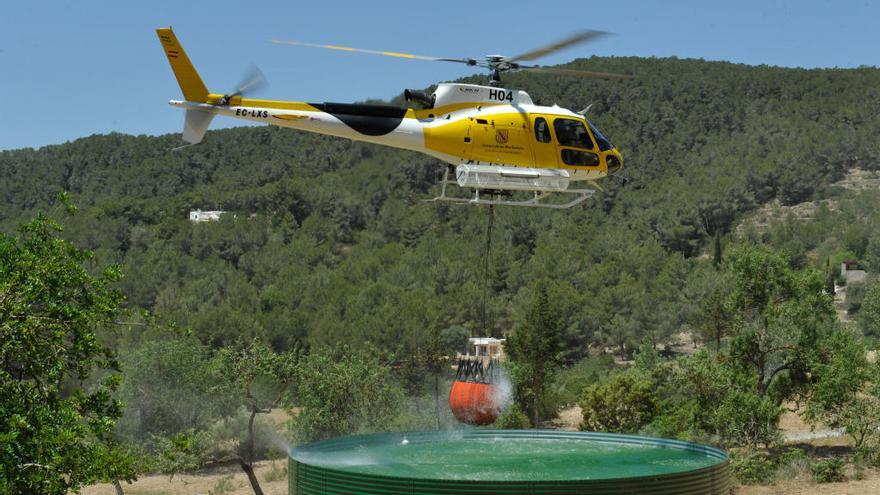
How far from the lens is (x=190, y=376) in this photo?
41.9 m

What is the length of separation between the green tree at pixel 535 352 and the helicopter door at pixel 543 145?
66.9ft

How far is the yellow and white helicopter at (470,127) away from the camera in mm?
19297

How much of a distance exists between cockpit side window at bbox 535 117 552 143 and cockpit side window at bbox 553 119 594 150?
0.58 ft

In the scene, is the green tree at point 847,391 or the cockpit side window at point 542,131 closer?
the cockpit side window at point 542,131

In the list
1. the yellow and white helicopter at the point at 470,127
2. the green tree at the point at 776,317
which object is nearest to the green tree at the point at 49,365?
the yellow and white helicopter at the point at 470,127

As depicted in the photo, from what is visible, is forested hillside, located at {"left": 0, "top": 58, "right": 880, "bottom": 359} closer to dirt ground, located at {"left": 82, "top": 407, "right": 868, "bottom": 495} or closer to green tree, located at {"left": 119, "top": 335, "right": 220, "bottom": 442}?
green tree, located at {"left": 119, "top": 335, "right": 220, "bottom": 442}

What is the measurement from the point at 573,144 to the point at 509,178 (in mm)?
1577

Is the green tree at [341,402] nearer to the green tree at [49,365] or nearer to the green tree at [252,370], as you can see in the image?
the green tree at [252,370]

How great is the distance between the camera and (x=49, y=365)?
12922 mm

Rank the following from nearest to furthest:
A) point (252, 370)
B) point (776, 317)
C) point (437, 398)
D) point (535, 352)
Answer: point (776, 317)
point (252, 370)
point (535, 352)
point (437, 398)

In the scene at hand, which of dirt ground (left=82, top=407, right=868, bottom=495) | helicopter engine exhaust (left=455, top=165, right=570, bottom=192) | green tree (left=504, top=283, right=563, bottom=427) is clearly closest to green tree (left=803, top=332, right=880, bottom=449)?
dirt ground (left=82, top=407, right=868, bottom=495)

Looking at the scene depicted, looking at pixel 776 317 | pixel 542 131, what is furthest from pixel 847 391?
pixel 542 131

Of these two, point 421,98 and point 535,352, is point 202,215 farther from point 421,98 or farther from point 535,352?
point 421,98

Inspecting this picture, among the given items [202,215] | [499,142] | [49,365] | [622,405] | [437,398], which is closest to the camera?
[49,365]
